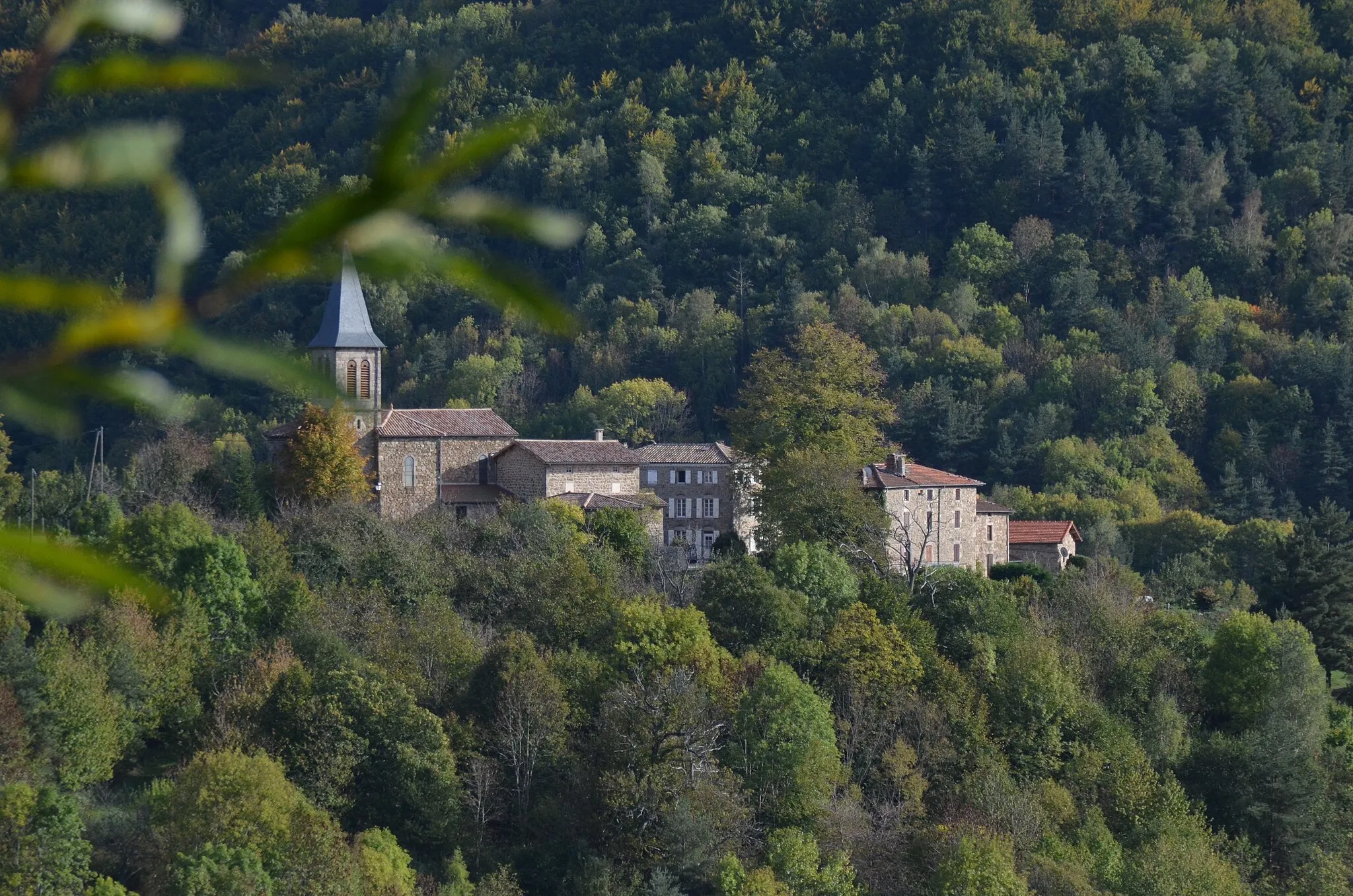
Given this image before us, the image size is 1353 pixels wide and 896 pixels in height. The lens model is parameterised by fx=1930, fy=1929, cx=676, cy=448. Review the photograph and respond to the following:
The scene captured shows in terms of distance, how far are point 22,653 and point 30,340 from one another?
42730 mm

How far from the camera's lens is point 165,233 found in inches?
59.2

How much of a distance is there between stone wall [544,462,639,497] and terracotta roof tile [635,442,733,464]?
2.58 meters

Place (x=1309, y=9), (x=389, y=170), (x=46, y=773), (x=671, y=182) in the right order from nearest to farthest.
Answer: (x=389, y=170) < (x=46, y=773) < (x=671, y=182) < (x=1309, y=9)

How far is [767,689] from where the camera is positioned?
3966 cm

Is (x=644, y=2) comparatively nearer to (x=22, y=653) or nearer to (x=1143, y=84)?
(x=1143, y=84)

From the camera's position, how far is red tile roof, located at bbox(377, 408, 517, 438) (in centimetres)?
4634

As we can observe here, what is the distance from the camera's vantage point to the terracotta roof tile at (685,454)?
50688mm

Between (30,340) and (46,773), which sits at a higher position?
(30,340)

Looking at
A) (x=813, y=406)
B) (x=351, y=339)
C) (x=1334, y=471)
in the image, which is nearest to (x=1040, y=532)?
(x=813, y=406)

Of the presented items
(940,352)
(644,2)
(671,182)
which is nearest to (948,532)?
(940,352)

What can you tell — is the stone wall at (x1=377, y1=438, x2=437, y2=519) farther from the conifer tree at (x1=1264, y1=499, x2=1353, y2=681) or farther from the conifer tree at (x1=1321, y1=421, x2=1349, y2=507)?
the conifer tree at (x1=1321, y1=421, x2=1349, y2=507)

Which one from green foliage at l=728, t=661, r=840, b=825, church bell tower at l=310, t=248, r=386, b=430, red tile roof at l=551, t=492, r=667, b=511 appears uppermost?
church bell tower at l=310, t=248, r=386, b=430

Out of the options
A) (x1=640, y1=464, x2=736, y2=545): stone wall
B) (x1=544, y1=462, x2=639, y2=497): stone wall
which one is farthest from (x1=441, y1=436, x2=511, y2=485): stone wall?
(x1=640, y1=464, x2=736, y2=545): stone wall

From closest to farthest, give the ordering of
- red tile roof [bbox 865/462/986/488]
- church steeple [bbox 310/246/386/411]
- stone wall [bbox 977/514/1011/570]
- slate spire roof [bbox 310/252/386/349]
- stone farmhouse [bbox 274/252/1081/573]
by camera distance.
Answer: stone farmhouse [bbox 274/252/1081/573] < church steeple [bbox 310/246/386/411] < red tile roof [bbox 865/462/986/488] < slate spire roof [bbox 310/252/386/349] < stone wall [bbox 977/514/1011/570]
